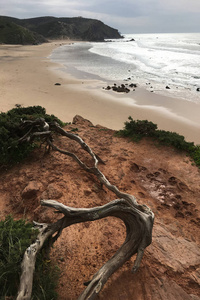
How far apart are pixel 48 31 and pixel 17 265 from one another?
436 feet

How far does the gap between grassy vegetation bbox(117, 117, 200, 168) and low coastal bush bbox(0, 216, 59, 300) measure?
256 inches

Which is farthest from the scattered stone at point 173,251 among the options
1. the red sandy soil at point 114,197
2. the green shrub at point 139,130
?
the green shrub at point 139,130

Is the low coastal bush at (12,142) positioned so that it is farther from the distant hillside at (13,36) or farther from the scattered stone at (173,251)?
the distant hillside at (13,36)

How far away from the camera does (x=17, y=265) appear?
9.27 feet

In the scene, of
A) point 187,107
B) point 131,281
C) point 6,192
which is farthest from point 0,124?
point 187,107

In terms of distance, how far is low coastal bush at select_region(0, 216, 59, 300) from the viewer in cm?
277

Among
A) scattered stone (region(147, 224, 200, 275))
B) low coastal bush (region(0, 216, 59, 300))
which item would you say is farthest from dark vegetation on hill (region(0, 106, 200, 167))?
scattered stone (region(147, 224, 200, 275))

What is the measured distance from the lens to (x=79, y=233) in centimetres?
445

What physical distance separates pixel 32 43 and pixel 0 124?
79.9 metres

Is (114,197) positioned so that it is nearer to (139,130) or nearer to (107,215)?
(107,215)

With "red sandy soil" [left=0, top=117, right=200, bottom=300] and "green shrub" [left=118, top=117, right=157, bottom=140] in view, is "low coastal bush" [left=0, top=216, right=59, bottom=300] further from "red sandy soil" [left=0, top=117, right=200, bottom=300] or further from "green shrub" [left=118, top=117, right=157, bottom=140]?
"green shrub" [left=118, top=117, right=157, bottom=140]

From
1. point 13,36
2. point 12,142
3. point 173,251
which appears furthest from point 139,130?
point 13,36

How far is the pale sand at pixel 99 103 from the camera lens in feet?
42.6

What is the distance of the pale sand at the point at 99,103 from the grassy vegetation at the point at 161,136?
8.66ft
